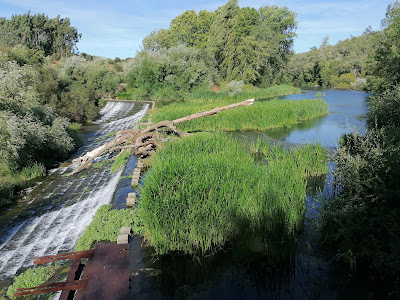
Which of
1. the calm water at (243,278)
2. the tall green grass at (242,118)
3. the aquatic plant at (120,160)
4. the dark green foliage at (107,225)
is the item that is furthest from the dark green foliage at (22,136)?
the tall green grass at (242,118)

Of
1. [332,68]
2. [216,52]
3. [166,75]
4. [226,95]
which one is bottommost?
[226,95]

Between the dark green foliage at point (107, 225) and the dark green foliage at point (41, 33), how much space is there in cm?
5826

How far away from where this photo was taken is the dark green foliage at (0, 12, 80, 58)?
58019 millimetres

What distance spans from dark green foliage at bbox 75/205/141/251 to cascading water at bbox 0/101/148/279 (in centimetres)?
35

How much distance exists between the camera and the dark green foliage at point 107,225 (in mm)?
5926

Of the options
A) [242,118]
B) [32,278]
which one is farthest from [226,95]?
[32,278]

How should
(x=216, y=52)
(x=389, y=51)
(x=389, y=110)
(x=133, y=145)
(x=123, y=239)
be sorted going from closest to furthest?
(x=123, y=239) → (x=133, y=145) → (x=389, y=110) → (x=389, y=51) → (x=216, y=52)

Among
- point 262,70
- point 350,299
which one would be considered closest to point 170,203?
point 350,299

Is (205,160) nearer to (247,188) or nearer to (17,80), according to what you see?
(247,188)

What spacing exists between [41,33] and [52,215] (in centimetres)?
6773

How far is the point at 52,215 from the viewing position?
24.8 ft

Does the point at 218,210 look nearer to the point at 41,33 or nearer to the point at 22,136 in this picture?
the point at 22,136

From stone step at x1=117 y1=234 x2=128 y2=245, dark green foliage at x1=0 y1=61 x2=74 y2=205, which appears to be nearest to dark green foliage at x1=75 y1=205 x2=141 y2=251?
stone step at x1=117 y1=234 x2=128 y2=245

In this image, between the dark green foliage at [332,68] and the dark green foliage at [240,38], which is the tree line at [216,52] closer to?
the dark green foliage at [240,38]
